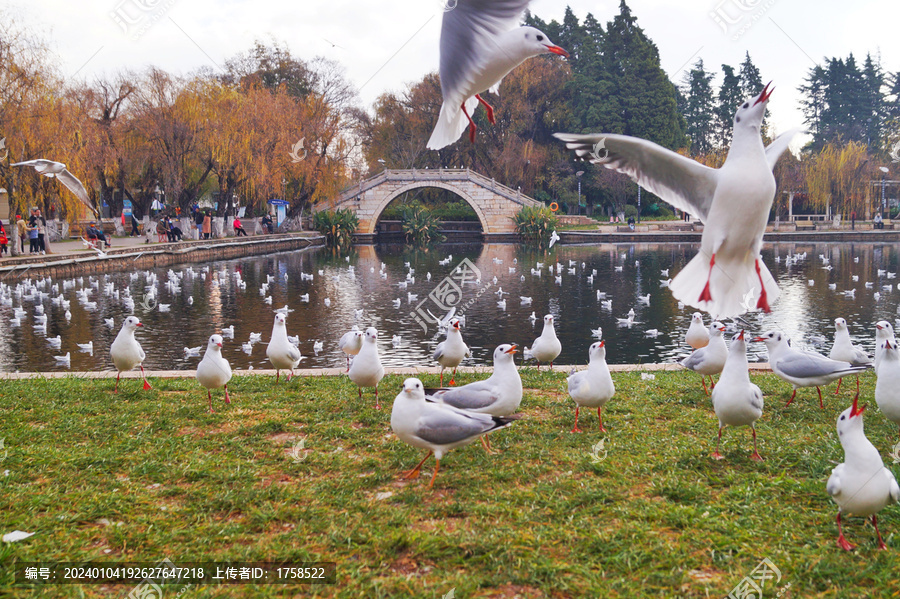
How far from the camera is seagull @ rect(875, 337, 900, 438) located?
Result: 4.15m

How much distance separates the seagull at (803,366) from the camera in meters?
5.17

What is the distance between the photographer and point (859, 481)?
2965 mm

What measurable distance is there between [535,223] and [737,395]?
3432 centimetres

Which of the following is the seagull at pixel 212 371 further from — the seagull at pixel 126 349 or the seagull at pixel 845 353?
the seagull at pixel 845 353

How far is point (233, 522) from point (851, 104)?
183 feet

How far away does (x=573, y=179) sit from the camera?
44031 mm

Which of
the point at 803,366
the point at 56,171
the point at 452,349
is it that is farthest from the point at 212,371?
the point at 56,171

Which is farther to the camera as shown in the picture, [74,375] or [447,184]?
[447,184]

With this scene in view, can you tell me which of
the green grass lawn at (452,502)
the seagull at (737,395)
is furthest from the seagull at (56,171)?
the seagull at (737,395)

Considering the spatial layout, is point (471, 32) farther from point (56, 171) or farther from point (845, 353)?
point (56, 171)

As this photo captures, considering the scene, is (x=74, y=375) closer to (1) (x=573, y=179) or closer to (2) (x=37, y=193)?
(2) (x=37, y=193)

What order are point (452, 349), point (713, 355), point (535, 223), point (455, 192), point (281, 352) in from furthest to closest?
point (455, 192) → point (535, 223) → point (281, 352) → point (452, 349) → point (713, 355)

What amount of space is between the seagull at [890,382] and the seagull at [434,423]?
2.48 metres

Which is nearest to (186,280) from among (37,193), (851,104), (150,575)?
(37,193)
